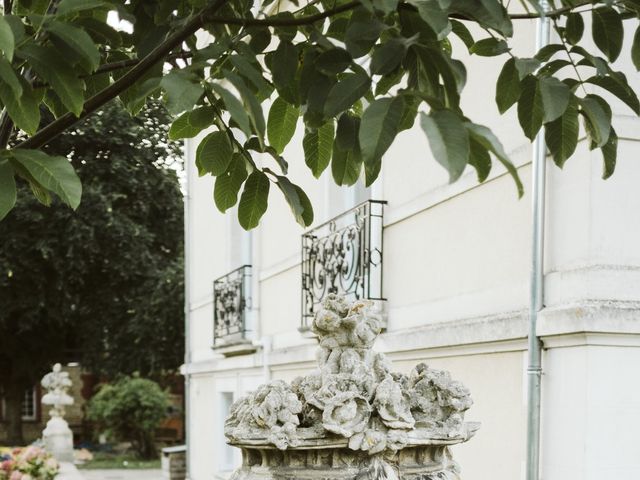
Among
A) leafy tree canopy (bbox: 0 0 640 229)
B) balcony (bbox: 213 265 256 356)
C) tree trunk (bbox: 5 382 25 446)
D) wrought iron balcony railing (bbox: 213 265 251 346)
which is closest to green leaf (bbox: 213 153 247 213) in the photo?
leafy tree canopy (bbox: 0 0 640 229)

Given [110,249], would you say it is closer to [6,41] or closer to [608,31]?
[608,31]

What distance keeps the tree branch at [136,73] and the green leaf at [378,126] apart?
2.90 ft

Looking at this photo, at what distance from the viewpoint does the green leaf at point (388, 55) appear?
2.12 m

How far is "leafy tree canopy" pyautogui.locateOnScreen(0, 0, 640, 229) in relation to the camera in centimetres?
197

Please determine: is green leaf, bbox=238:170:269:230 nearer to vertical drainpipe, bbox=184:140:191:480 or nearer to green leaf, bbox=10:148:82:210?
green leaf, bbox=10:148:82:210

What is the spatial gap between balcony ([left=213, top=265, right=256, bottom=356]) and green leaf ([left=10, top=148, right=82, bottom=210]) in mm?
10561

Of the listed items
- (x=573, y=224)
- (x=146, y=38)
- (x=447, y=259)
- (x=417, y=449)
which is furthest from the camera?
(x=447, y=259)

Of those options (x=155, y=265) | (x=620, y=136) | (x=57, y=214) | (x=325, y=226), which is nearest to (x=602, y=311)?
(x=620, y=136)

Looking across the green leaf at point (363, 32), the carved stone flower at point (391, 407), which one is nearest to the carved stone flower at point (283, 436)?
the carved stone flower at point (391, 407)

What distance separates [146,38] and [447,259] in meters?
4.63

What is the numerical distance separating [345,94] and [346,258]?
6923 mm

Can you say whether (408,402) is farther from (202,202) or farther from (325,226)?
(202,202)

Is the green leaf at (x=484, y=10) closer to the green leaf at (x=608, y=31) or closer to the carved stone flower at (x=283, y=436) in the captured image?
the green leaf at (x=608, y=31)

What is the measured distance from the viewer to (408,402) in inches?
→ 132
